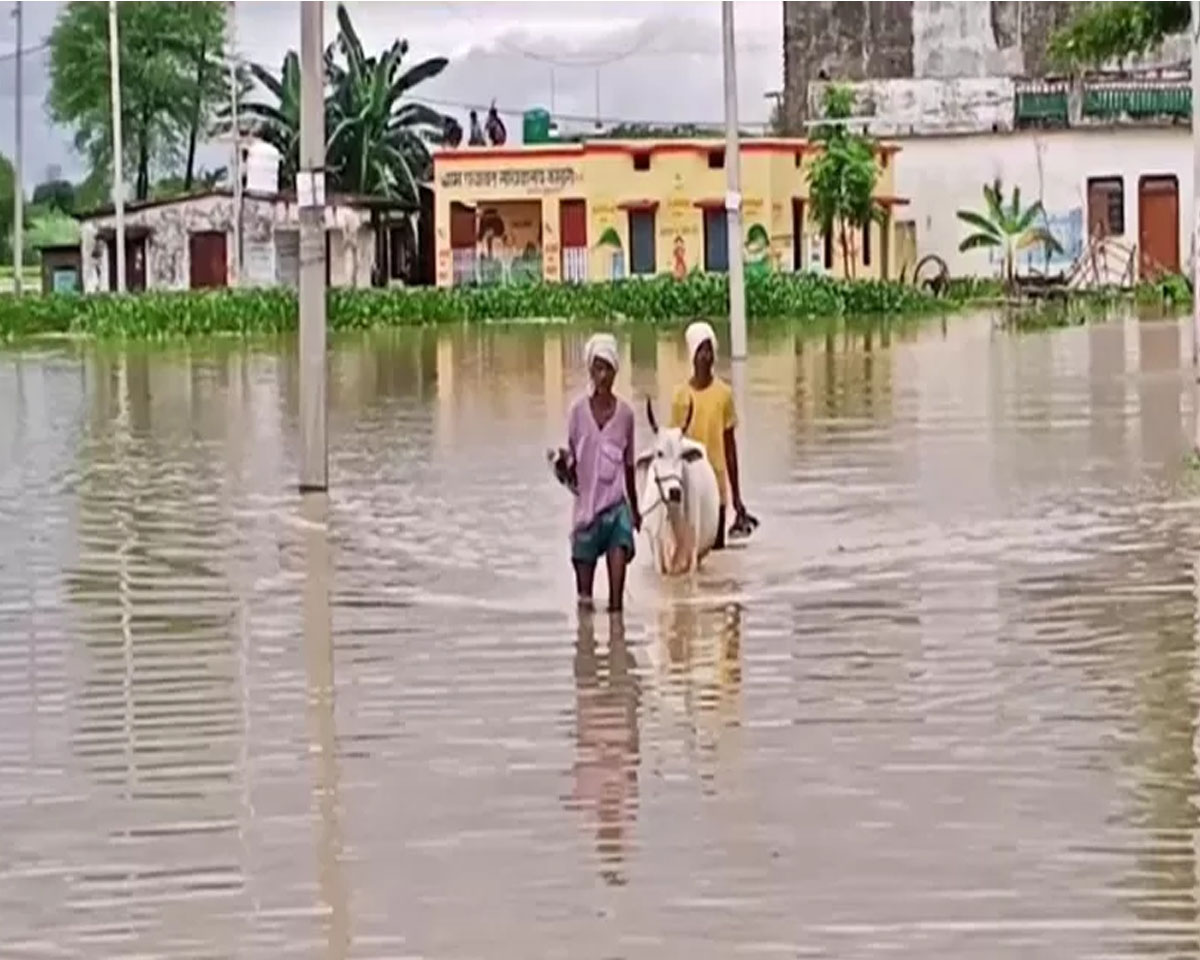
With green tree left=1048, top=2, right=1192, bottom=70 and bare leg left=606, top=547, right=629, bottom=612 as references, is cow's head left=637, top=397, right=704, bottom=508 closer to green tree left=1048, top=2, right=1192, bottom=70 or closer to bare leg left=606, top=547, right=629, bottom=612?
bare leg left=606, top=547, right=629, bottom=612

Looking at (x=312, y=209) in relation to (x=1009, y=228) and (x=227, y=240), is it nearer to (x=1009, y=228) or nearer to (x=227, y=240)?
(x=1009, y=228)

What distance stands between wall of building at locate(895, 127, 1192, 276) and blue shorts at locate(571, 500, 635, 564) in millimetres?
54014

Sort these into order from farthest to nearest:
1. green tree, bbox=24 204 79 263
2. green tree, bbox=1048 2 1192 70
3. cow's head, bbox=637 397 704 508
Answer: green tree, bbox=24 204 79 263 → green tree, bbox=1048 2 1192 70 → cow's head, bbox=637 397 704 508

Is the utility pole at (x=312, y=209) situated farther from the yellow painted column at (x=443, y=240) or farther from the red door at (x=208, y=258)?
the red door at (x=208, y=258)

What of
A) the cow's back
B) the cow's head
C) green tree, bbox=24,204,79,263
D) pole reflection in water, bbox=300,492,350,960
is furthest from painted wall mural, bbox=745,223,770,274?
the cow's head

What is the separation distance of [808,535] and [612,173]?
5129 cm

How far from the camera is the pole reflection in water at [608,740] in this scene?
8.86m

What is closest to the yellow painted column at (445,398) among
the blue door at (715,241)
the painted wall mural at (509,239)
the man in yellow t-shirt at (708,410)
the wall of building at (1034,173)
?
the man in yellow t-shirt at (708,410)

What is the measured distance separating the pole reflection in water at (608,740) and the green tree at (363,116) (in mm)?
58229

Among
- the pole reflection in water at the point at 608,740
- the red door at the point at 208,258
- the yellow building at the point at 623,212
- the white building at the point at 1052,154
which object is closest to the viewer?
the pole reflection in water at the point at 608,740

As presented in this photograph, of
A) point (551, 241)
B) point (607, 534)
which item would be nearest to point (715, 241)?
point (551, 241)

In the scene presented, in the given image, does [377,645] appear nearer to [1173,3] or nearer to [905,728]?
[905,728]

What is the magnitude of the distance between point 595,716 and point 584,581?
9.75 feet

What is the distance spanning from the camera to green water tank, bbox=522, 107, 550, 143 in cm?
7406
